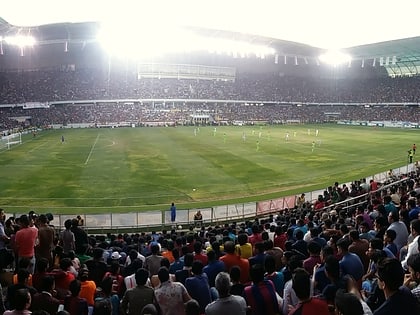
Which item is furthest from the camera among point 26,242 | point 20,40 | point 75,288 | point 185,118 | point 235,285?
point 185,118

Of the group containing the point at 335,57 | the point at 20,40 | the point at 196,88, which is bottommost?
the point at 196,88

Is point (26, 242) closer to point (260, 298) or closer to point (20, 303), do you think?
point (20, 303)

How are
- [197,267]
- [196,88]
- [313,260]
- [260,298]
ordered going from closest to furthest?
[260,298]
[197,267]
[313,260]
[196,88]

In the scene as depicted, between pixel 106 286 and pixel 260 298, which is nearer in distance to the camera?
pixel 260 298

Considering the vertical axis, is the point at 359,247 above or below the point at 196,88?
below

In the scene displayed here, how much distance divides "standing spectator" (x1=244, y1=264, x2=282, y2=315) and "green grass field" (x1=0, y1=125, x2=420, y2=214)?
63.3ft

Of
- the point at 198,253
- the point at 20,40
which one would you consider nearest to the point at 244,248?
the point at 198,253

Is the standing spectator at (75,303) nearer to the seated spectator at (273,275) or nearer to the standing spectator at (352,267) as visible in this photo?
the seated spectator at (273,275)

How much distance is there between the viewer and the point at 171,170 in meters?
34.9

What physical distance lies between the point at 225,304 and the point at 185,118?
87248 mm

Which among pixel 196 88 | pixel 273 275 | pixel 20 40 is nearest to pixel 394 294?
pixel 273 275

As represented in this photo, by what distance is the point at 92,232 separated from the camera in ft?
66.0

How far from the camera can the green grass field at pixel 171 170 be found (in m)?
26.9

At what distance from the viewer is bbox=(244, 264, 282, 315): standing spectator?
5.85 meters
